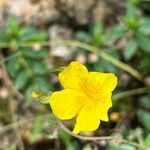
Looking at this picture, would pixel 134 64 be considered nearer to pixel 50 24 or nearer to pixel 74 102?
pixel 50 24

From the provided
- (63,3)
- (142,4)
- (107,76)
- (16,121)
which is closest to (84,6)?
(63,3)

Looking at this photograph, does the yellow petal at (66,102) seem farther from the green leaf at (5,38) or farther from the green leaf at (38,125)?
the green leaf at (5,38)

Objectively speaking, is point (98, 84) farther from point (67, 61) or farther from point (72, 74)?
point (67, 61)

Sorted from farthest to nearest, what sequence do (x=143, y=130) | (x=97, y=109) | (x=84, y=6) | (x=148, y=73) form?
(x=84, y=6) < (x=148, y=73) < (x=143, y=130) < (x=97, y=109)

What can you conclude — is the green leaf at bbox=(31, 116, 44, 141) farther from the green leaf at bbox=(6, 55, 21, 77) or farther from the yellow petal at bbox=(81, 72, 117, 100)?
the yellow petal at bbox=(81, 72, 117, 100)

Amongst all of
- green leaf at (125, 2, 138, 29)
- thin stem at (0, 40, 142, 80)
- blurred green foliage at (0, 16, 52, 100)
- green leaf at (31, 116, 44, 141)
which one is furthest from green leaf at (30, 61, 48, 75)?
green leaf at (125, 2, 138, 29)

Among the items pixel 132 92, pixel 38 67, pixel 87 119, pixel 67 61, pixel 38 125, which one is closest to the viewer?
pixel 87 119

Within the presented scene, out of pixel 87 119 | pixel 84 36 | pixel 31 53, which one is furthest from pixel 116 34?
pixel 87 119
